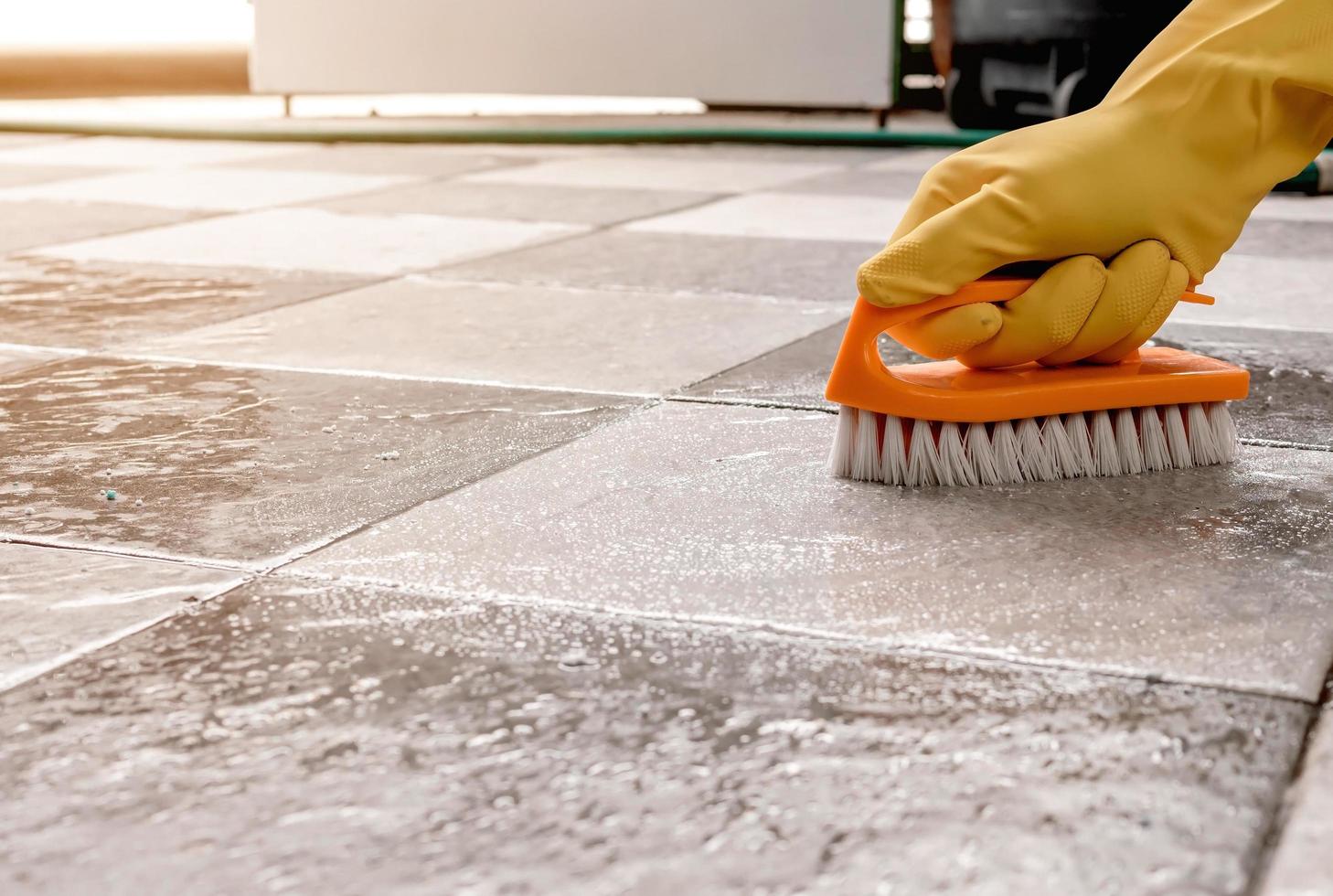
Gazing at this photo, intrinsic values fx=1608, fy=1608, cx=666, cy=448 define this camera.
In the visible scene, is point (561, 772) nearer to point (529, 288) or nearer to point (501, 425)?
point (501, 425)

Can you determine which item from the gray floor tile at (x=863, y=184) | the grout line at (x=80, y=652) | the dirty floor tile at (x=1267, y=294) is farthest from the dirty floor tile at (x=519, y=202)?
the grout line at (x=80, y=652)

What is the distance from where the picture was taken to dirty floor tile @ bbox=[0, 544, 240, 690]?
1456mm

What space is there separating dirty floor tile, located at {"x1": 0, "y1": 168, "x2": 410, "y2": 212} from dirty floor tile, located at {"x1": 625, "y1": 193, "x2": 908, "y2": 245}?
1177 millimetres

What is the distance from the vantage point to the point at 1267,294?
10.8 feet

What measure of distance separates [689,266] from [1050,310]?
1792mm

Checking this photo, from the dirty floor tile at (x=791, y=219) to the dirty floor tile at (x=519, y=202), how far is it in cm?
13

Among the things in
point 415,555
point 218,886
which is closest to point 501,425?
point 415,555

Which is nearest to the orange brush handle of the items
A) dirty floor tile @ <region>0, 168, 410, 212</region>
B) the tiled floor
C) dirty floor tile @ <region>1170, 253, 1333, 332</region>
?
the tiled floor

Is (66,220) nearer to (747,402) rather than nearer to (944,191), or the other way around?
(747,402)

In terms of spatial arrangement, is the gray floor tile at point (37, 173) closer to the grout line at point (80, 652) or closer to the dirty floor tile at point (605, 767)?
the grout line at point (80, 652)

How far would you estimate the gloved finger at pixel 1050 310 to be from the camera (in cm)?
194

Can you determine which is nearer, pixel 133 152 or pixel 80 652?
pixel 80 652

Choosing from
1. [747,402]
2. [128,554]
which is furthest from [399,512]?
[747,402]

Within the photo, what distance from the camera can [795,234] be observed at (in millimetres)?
4172
